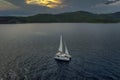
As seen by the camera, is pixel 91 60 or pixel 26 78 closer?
pixel 26 78

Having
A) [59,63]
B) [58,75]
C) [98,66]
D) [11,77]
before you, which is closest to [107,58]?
[98,66]

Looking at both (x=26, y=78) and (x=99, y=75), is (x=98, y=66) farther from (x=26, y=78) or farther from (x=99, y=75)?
(x=26, y=78)

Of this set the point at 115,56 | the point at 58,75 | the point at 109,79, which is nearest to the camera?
the point at 109,79

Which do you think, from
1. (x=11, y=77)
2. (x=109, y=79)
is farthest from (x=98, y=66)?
(x=11, y=77)

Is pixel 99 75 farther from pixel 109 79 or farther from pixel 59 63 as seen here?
pixel 59 63

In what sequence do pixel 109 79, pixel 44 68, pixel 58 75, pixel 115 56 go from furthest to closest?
pixel 115 56
pixel 44 68
pixel 58 75
pixel 109 79

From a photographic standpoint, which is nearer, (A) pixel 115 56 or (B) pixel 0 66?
(B) pixel 0 66

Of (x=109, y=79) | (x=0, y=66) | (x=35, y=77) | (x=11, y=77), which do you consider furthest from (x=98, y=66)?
(x=0, y=66)

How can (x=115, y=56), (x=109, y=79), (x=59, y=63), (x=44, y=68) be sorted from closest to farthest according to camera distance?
(x=109, y=79)
(x=44, y=68)
(x=59, y=63)
(x=115, y=56)

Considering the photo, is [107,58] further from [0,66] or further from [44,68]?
[0,66]

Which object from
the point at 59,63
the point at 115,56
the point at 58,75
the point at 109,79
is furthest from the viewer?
the point at 115,56
